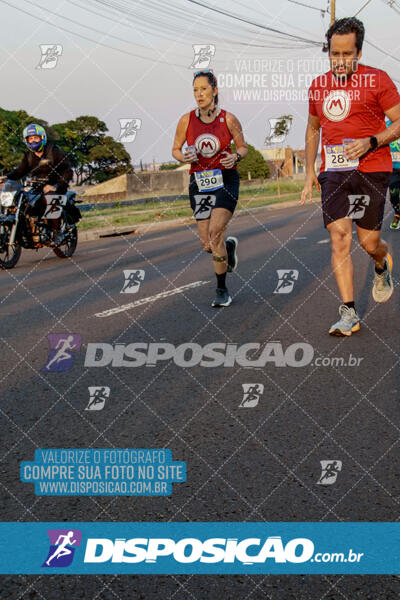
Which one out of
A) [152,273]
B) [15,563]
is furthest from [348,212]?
[152,273]

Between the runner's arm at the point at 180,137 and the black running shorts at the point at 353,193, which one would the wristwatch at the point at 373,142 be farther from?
the runner's arm at the point at 180,137

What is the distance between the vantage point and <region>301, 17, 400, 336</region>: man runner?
204 inches

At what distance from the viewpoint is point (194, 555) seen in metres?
2.39

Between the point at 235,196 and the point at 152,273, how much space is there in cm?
271

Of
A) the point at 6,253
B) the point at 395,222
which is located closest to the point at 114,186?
the point at 395,222

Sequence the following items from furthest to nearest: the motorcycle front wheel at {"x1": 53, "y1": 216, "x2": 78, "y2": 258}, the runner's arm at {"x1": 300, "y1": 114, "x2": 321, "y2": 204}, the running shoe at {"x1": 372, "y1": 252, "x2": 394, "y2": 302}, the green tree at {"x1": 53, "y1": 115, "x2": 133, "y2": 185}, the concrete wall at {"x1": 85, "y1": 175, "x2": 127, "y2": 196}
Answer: the green tree at {"x1": 53, "y1": 115, "x2": 133, "y2": 185} → the concrete wall at {"x1": 85, "y1": 175, "x2": 127, "y2": 196} → the motorcycle front wheel at {"x1": 53, "y1": 216, "x2": 78, "y2": 258} → the running shoe at {"x1": 372, "y1": 252, "x2": 394, "y2": 302} → the runner's arm at {"x1": 300, "y1": 114, "x2": 321, "y2": 204}

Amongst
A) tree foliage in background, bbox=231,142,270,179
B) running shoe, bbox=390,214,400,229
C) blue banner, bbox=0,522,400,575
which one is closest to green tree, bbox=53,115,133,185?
tree foliage in background, bbox=231,142,270,179

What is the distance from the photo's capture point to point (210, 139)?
6652mm

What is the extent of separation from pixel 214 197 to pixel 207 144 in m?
0.49

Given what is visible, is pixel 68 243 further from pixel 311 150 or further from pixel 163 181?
pixel 163 181

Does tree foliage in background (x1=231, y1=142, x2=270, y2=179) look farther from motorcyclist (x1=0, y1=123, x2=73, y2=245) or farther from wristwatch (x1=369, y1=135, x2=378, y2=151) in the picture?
wristwatch (x1=369, y1=135, x2=378, y2=151)

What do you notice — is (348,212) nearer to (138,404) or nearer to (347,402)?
(347,402)

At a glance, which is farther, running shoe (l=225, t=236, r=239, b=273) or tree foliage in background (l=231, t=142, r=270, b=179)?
tree foliage in background (l=231, t=142, r=270, b=179)

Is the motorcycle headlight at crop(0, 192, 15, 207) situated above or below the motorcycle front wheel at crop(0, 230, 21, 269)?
above
